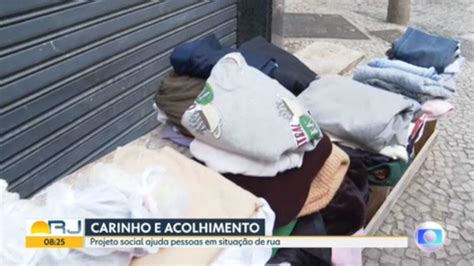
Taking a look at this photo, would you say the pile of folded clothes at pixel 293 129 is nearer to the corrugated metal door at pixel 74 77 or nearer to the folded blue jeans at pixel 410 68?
the folded blue jeans at pixel 410 68

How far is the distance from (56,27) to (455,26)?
20.2 ft

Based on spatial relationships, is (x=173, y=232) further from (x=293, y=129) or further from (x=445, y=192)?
(x=445, y=192)

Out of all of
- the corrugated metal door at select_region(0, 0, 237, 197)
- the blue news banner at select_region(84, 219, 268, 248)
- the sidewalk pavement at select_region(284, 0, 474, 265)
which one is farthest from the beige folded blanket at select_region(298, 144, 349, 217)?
the corrugated metal door at select_region(0, 0, 237, 197)

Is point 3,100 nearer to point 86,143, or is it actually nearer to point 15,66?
point 15,66

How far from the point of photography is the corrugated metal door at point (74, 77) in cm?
188

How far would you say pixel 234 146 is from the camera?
1422mm

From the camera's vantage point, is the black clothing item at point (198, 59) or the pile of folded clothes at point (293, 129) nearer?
the pile of folded clothes at point (293, 129)

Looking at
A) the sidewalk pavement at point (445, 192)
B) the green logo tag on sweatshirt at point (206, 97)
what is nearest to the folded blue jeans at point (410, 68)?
the sidewalk pavement at point (445, 192)

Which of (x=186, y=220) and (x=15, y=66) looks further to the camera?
(x=15, y=66)

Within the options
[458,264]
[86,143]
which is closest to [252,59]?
[86,143]

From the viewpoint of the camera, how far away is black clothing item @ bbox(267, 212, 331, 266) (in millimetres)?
1471

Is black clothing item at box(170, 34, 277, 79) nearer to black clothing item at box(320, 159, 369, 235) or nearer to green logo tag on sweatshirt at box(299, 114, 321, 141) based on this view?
A: green logo tag on sweatshirt at box(299, 114, 321, 141)

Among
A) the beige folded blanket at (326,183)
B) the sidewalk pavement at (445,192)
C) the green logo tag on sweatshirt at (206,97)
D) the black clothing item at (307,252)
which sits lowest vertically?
the sidewalk pavement at (445,192)

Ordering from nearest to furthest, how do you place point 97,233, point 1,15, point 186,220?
point 97,233 < point 186,220 < point 1,15
